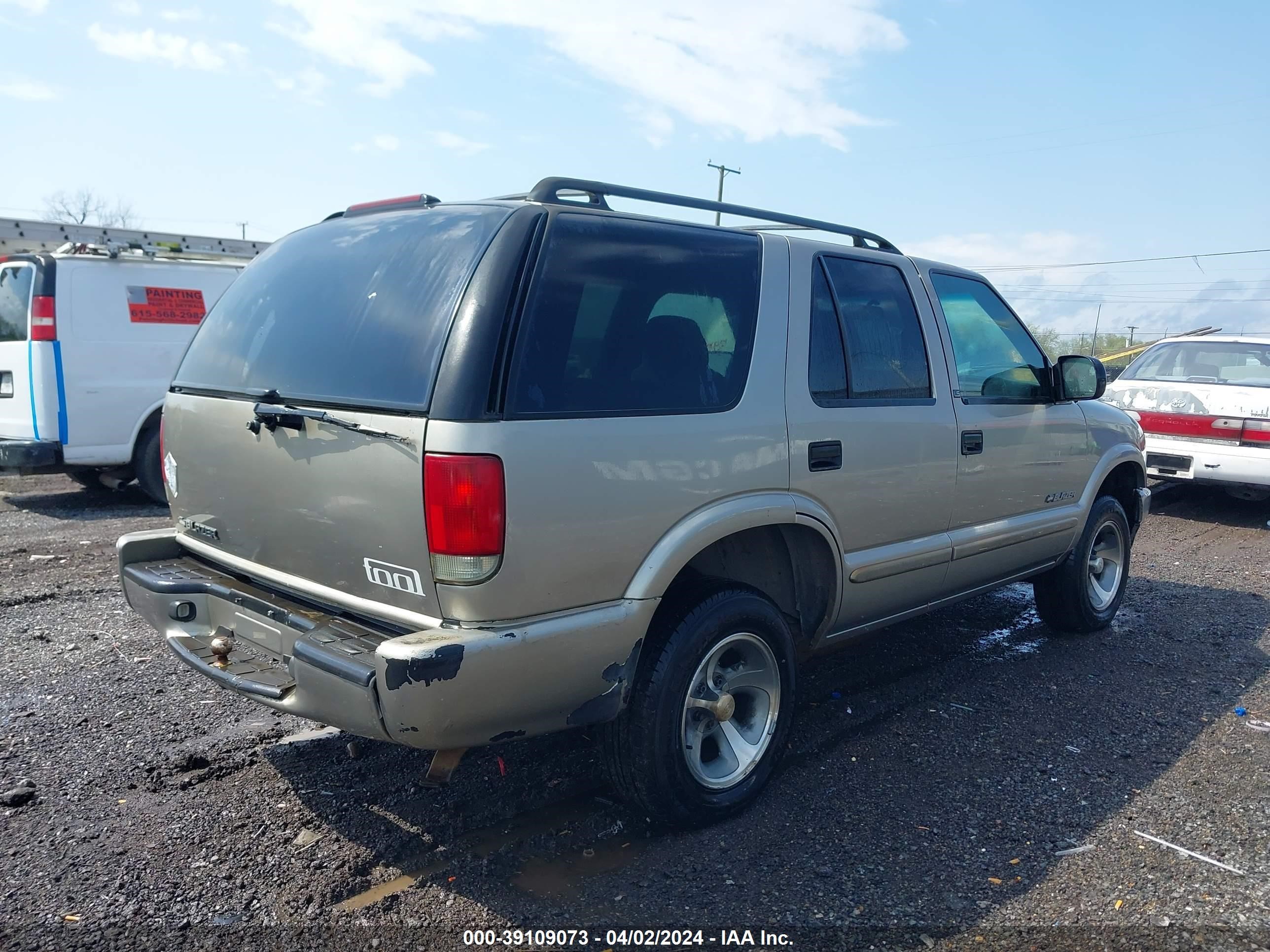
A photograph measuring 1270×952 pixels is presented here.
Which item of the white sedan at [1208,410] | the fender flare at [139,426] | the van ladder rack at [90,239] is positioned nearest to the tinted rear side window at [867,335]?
the white sedan at [1208,410]

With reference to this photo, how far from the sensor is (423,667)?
2.42m

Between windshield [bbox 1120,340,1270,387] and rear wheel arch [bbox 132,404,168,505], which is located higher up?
windshield [bbox 1120,340,1270,387]

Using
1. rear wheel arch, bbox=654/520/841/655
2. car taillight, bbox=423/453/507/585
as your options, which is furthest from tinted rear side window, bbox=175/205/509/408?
rear wheel arch, bbox=654/520/841/655

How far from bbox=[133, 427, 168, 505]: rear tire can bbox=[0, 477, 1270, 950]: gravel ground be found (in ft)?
11.9

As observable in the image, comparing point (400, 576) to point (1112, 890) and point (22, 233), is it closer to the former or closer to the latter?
point (1112, 890)

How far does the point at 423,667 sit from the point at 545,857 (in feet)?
3.08

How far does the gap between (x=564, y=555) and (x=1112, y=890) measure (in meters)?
1.95

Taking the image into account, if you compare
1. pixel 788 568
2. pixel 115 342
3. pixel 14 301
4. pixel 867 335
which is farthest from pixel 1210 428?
pixel 14 301

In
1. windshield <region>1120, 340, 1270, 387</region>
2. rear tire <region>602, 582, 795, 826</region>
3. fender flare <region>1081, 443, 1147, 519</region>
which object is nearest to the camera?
rear tire <region>602, 582, 795, 826</region>

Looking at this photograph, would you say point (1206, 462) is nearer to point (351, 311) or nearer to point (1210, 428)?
point (1210, 428)

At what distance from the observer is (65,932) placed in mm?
2525

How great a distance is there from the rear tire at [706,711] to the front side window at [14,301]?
705cm

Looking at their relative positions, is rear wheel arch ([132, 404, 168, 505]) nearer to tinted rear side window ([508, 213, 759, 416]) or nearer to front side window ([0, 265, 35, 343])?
front side window ([0, 265, 35, 343])

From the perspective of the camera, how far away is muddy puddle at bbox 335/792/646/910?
9.20 ft
